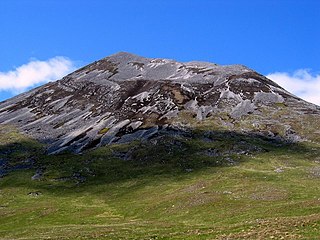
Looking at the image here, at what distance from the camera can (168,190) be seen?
86.5 metres

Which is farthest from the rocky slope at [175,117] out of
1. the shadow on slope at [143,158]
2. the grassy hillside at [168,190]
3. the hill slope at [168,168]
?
the grassy hillside at [168,190]

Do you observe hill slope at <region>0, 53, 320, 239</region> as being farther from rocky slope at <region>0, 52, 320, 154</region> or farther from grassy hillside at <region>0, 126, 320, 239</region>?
rocky slope at <region>0, 52, 320, 154</region>

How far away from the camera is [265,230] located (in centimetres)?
3631

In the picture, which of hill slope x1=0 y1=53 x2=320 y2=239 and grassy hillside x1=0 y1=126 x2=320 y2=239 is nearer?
grassy hillside x1=0 y1=126 x2=320 y2=239

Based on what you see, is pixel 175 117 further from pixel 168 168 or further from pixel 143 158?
pixel 168 168

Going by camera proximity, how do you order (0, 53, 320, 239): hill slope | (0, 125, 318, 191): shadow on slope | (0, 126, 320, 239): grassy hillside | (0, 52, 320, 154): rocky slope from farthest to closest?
(0, 52, 320, 154): rocky slope → (0, 125, 318, 191): shadow on slope → (0, 53, 320, 239): hill slope → (0, 126, 320, 239): grassy hillside

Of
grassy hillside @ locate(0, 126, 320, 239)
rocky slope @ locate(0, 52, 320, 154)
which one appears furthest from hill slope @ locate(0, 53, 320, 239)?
rocky slope @ locate(0, 52, 320, 154)

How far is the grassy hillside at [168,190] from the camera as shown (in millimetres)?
47250

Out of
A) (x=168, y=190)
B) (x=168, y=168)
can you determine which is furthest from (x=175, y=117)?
(x=168, y=190)

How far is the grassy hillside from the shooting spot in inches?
1860

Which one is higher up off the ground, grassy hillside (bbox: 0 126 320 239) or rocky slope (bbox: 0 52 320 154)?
rocky slope (bbox: 0 52 320 154)

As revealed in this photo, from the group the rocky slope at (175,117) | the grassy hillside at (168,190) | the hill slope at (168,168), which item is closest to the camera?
the grassy hillside at (168,190)

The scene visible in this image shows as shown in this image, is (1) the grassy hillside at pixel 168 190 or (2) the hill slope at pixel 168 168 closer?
(1) the grassy hillside at pixel 168 190

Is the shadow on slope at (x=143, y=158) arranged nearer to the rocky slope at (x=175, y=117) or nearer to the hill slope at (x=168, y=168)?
the hill slope at (x=168, y=168)
